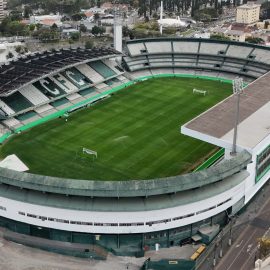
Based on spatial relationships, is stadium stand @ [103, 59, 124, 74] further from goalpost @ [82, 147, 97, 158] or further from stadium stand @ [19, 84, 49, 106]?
goalpost @ [82, 147, 97, 158]

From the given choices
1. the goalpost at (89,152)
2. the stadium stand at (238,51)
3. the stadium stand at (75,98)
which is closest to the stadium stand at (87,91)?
the stadium stand at (75,98)

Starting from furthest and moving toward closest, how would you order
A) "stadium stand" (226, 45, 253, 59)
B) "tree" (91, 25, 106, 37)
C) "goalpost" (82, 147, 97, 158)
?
"tree" (91, 25, 106, 37) < "stadium stand" (226, 45, 253, 59) < "goalpost" (82, 147, 97, 158)

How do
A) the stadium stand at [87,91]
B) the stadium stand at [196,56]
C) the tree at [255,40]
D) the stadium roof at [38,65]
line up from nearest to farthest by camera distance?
1. the stadium roof at [38,65]
2. the stadium stand at [87,91]
3. the stadium stand at [196,56]
4. the tree at [255,40]

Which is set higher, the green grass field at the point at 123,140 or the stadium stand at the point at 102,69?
the stadium stand at the point at 102,69

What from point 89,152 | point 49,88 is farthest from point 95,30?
point 89,152

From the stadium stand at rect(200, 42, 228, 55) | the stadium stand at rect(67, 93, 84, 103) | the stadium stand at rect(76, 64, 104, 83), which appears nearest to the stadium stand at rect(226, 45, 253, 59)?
the stadium stand at rect(200, 42, 228, 55)

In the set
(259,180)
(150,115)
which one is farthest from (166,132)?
(259,180)

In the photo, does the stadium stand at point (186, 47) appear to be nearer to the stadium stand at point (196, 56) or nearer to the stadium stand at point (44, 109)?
the stadium stand at point (196, 56)
